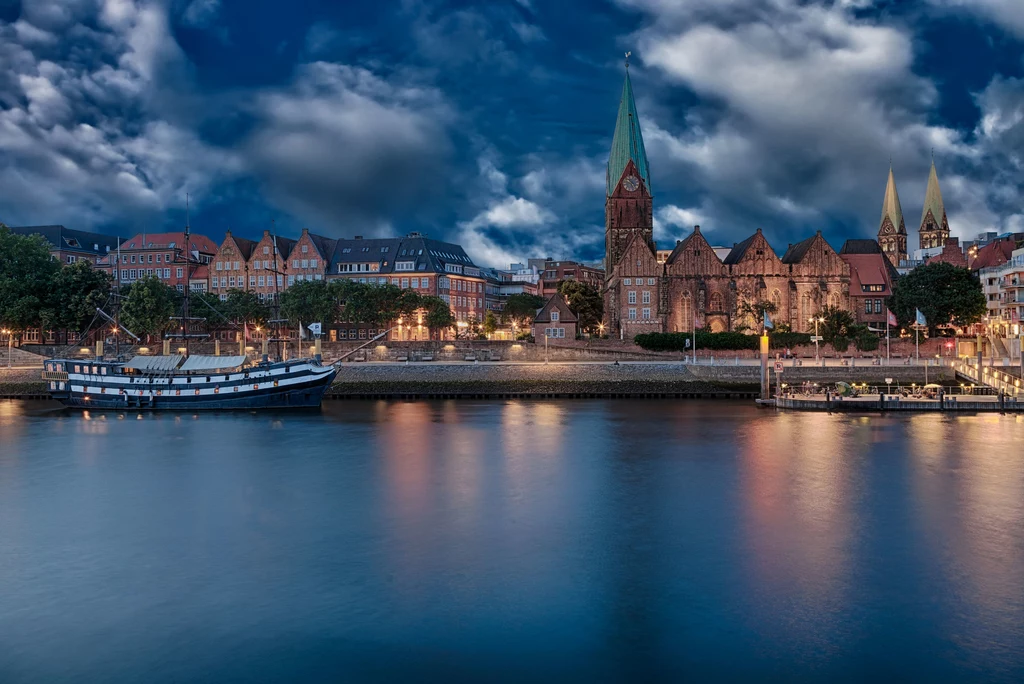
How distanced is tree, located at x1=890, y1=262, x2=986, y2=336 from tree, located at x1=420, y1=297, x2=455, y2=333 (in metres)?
56.8

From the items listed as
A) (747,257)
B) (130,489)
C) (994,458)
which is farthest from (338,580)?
(747,257)

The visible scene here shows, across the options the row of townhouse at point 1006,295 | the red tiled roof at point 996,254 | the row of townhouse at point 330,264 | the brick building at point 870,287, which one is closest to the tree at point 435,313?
the row of townhouse at point 330,264

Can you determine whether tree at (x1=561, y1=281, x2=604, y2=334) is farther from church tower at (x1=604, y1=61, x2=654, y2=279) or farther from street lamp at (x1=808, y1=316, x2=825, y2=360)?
street lamp at (x1=808, y1=316, x2=825, y2=360)

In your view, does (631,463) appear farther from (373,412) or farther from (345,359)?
(345,359)

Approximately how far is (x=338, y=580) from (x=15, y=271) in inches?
3895

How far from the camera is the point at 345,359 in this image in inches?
3455

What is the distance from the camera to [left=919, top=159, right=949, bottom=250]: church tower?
19312cm

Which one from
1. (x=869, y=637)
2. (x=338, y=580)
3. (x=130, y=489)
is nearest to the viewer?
(x=869, y=637)

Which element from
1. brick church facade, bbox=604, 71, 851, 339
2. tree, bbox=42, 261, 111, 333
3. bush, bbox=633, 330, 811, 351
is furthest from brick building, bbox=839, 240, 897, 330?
tree, bbox=42, 261, 111, 333

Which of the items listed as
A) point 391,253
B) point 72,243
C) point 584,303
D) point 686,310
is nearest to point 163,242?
point 72,243

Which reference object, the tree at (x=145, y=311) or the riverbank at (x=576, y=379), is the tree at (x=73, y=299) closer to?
the tree at (x=145, y=311)

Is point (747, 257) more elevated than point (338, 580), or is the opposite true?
point (747, 257)

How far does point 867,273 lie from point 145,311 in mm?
92231

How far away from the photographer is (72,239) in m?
153
